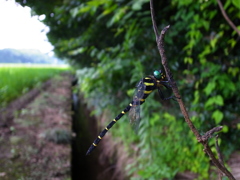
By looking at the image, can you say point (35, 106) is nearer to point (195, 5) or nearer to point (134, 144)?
point (134, 144)

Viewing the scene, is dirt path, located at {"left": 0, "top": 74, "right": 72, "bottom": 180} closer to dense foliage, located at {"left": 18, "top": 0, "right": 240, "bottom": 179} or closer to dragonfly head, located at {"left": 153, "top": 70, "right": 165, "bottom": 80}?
dense foliage, located at {"left": 18, "top": 0, "right": 240, "bottom": 179}

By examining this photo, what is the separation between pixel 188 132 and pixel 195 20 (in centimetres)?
119

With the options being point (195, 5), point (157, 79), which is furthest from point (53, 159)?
point (195, 5)

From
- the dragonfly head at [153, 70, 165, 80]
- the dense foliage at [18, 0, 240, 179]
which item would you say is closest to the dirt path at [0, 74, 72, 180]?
the dense foliage at [18, 0, 240, 179]

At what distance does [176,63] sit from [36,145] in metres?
1.87

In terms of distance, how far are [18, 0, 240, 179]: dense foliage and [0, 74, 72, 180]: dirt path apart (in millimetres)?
780

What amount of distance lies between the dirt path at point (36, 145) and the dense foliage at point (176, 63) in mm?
780

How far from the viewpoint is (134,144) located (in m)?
3.29

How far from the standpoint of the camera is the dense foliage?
77.9 inches

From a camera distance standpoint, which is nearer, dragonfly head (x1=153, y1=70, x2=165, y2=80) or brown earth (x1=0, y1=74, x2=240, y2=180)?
dragonfly head (x1=153, y1=70, x2=165, y2=80)

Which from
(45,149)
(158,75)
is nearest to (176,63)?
(158,75)

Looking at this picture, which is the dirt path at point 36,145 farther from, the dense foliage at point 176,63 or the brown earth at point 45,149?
the dense foliage at point 176,63

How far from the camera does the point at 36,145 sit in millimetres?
2568

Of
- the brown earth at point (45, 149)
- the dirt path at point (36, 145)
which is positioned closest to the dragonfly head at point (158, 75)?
the brown earth at point (45, 149)
